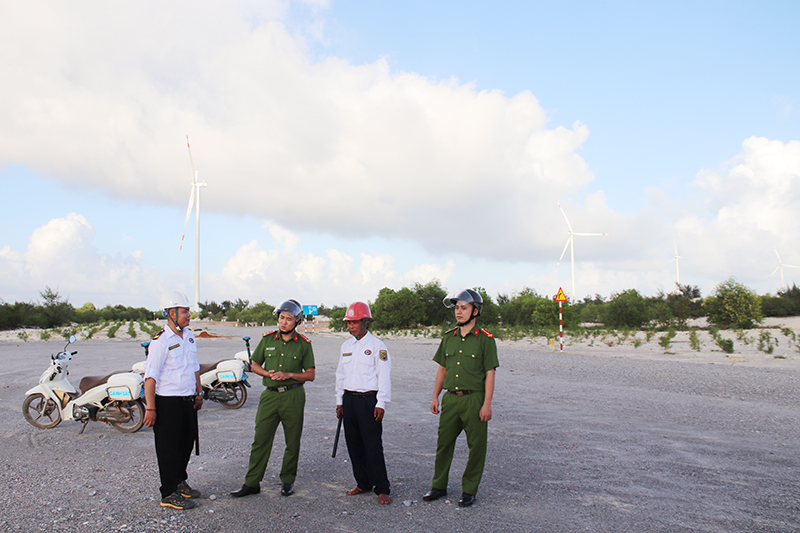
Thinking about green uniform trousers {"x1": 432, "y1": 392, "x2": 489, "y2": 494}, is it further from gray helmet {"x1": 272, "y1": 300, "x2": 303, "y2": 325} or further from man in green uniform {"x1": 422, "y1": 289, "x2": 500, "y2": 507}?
gray helmet {"x1": 272, "y1": 300, "x2": 303, "y2": 325}

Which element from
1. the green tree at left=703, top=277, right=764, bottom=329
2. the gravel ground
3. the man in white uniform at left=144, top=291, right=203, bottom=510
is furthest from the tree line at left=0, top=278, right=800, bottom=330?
the man in white uniform at left=144, top=291, right=203, bottom=510

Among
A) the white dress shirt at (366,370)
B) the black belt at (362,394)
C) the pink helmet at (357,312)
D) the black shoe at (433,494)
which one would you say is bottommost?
the black shoe at (433,494)

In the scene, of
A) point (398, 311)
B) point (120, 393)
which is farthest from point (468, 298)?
point (398, 311)

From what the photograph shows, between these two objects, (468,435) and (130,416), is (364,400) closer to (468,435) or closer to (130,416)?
(468,435)

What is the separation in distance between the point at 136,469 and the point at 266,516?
253 centimetres

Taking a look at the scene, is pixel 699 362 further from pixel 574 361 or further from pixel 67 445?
pixel 67 445

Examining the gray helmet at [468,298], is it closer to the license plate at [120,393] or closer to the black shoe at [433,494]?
the black shoe at [433,494]

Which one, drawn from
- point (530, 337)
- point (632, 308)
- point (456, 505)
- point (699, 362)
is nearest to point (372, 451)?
point (456, 505)

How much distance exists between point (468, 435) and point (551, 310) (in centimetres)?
5071

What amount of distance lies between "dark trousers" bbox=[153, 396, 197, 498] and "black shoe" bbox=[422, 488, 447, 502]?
2.42m

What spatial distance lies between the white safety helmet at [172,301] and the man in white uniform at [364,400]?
1.76 metres

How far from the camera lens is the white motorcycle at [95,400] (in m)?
7.79

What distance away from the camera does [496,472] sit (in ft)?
19.2

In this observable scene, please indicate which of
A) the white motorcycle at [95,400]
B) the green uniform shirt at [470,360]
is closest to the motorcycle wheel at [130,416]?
the white motorcycle at [95,400]
